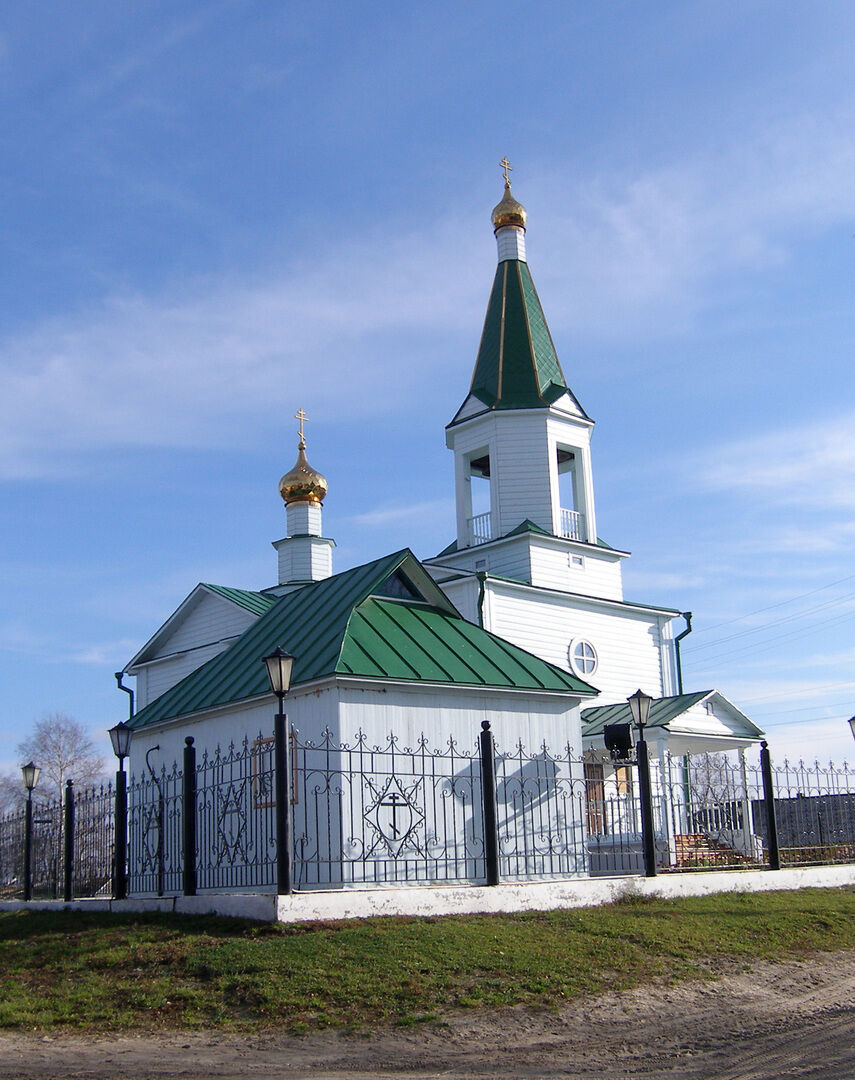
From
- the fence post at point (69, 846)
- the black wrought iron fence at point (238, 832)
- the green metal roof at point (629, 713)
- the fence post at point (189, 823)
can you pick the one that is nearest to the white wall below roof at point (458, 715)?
the black wrought iron fence at point (238, 832)

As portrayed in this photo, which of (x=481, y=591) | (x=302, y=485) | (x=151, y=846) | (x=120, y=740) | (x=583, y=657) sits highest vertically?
(x=302, y=485)

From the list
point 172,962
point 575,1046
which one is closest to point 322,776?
point 172,962

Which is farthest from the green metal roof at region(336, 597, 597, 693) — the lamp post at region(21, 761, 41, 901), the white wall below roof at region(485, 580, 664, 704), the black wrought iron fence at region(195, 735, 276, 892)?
the white wall below roof at region(485, 580, 664, 704)

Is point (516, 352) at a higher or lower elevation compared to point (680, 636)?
higher

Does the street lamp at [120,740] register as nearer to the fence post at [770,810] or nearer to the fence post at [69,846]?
the fence post at [69,846]

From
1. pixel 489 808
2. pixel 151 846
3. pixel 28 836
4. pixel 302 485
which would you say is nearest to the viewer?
pixel 489 808

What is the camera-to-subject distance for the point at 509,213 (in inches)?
1060

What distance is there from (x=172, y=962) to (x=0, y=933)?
3.65 metres

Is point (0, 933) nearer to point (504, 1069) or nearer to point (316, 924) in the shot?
point (316, 924)

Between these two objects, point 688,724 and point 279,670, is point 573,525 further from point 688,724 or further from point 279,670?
point 279,670

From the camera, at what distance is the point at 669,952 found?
9.59 meters

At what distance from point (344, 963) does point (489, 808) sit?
3251 mm

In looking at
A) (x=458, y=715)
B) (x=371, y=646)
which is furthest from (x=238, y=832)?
(x=458, y=715)

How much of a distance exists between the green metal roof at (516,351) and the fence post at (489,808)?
13.8 meters
